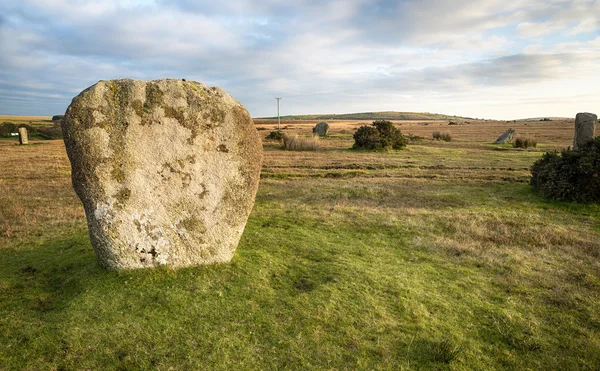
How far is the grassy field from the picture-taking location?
16.0 ft

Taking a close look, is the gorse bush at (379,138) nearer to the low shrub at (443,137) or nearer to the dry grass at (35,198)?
the low shrub at (443,137)

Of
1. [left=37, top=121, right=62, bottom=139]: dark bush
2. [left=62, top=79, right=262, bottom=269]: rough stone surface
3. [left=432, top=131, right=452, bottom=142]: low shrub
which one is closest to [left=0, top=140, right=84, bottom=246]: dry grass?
[left=62, top=79, right=262, bottom=269]: rough stone surface

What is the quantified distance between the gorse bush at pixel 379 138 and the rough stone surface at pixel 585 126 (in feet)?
40.2

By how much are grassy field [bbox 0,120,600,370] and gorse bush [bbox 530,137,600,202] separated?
58cm

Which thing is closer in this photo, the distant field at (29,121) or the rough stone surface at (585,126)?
the rough stone surface at (585,126)

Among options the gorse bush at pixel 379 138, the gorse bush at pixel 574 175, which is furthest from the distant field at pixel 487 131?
the gorse bush at pixel 574 175

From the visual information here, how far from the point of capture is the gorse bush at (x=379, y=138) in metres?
29.4

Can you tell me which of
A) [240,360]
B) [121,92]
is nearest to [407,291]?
[240,360]

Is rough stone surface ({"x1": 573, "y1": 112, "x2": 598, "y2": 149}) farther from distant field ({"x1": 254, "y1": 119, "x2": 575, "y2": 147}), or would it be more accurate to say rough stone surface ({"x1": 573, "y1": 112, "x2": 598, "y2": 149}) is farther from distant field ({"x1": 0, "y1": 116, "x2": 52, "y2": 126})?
distant field ({"x1": 0, "y1": 116, "x2": 52, "y2": 126})

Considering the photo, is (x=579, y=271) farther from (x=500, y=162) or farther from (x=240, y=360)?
(x=500, y=162)

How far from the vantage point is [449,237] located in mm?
9664

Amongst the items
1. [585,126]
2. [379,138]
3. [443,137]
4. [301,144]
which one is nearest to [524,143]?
[443,137]

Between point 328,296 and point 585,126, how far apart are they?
2078 centimetres

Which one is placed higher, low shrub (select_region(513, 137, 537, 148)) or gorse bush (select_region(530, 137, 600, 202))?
low shrub (select_region(513, 137, 537, 148))
